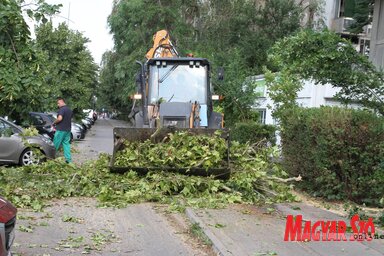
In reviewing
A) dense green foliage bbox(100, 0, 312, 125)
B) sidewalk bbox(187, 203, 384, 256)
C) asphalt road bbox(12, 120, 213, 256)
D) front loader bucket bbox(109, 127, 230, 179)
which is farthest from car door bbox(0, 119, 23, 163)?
dense green foliage bbox(100, 0, 312, 125)

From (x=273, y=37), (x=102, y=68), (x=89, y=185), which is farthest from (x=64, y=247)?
(x=102, y=68)

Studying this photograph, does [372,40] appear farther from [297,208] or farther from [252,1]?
[252,1]

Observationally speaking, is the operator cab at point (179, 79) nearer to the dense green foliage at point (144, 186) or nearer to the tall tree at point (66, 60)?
the dense green foliage at point (144, 186)

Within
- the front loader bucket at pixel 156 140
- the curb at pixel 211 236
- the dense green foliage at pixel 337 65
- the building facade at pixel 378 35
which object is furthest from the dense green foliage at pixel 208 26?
the curb at pixel 211 236

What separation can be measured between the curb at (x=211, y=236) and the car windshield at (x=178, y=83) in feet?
15.3

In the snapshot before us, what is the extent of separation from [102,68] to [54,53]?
3563cm

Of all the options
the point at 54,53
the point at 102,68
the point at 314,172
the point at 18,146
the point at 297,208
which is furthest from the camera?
the point at 102,68

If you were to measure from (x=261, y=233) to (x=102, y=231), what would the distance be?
2.24m

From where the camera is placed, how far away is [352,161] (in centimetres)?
1012

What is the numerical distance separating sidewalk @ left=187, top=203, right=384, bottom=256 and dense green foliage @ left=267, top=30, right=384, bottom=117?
2.73 meters

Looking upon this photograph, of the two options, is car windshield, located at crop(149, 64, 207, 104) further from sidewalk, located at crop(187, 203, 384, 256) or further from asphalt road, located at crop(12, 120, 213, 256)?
sidewalk, located at crop(187, 203, 384, 256)

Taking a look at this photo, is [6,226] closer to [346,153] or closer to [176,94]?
[346,153]

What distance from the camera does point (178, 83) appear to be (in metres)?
12.9

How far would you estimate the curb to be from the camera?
6.24 metres
